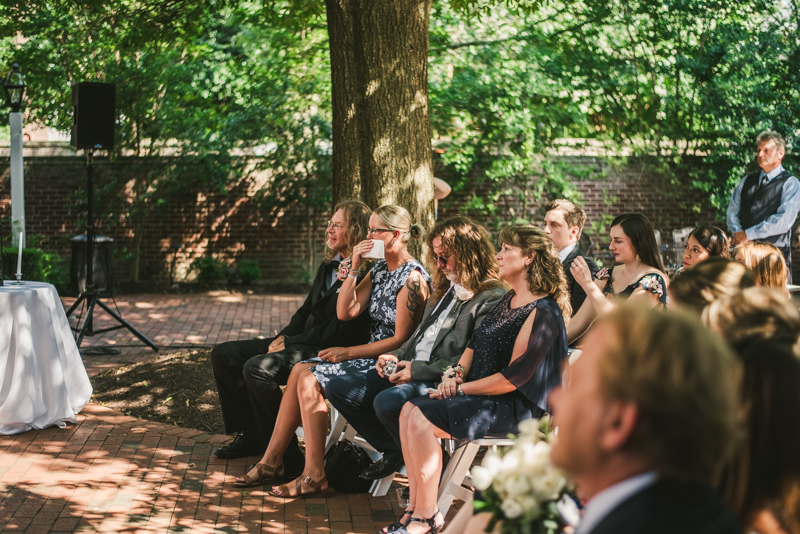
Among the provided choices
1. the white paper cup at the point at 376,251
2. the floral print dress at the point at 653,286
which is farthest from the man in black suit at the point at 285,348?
the floral print dress at the point at 653,286

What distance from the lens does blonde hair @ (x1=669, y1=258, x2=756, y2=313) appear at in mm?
1955

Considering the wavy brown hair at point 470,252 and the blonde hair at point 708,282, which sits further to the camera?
the wavy brown hair at point 470,252

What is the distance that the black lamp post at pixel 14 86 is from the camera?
33.5ft

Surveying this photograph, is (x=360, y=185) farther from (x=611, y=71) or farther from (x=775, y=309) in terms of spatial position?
(x=611, y=71)

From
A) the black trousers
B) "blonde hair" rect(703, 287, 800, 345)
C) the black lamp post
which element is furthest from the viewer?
the black lamp post

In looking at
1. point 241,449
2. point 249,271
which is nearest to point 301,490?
point 241,449

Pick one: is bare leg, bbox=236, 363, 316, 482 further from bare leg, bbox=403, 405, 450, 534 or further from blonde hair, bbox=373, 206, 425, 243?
bare leg, bbox=403, 405, 450, 534

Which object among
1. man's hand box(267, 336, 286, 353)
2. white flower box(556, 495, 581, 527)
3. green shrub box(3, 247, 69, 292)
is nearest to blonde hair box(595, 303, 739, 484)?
white flower box(556, 495, 581, 527)

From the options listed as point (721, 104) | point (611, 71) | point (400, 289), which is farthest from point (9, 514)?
point (721, 104)

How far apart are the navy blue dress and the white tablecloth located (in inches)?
120

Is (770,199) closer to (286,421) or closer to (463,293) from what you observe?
(463,293)

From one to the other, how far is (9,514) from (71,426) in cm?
166

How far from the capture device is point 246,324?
402 inches

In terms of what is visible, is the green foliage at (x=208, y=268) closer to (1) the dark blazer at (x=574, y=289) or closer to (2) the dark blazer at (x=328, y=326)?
(2) the dark blazer at (x=328, y=326)
